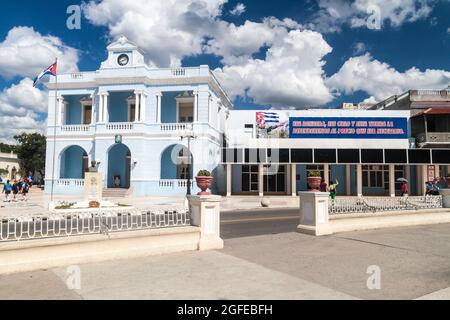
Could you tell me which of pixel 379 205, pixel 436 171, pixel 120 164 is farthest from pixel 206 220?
pixel 436 171

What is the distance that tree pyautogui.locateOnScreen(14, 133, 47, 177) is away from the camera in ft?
192

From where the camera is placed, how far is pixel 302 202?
426 inches

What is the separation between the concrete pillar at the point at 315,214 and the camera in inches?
407

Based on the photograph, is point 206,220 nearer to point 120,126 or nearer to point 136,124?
point 136,124

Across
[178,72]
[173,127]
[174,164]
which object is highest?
[178,72]

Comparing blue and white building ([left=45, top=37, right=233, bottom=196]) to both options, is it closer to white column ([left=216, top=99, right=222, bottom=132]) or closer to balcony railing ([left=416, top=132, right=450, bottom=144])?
white column ([left=216, top=99, right=222, bottom=132])

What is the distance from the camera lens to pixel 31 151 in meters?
58.8

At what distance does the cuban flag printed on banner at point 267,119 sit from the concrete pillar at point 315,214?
22885mm

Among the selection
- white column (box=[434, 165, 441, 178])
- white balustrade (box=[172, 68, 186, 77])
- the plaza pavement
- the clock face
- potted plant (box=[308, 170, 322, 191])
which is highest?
the clock face

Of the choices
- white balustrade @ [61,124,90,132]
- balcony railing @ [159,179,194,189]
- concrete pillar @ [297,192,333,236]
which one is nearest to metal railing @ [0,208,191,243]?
concrete pillar @ [297,192,333,236]

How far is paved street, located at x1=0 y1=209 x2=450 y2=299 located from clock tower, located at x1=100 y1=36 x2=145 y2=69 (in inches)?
915

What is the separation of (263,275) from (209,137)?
22594mm

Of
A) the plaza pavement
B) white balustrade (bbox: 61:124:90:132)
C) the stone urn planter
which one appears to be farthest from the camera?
white balustrade (bbox: 61:124:90:132)

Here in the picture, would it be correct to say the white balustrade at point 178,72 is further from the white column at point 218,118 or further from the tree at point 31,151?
the tree at point 31,151
